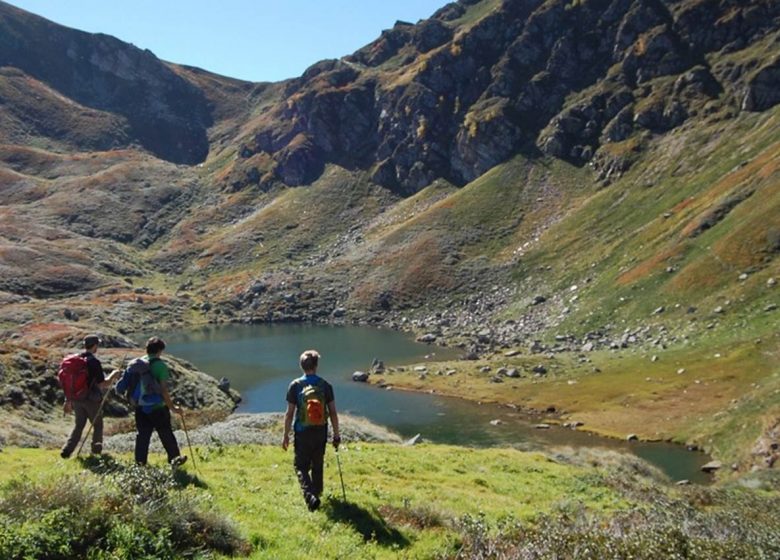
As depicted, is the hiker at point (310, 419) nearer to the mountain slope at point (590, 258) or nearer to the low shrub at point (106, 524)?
the low shrub at point (106, 524)

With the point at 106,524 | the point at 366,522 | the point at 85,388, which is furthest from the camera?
the point at 85,388

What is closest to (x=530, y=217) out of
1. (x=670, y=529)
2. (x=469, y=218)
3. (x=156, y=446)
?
(x=469, y=218)

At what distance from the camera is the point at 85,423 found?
20.4m

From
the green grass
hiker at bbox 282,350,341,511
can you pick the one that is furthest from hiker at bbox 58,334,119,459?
hiker at bbox 282,350,341,511

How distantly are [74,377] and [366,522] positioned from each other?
11.2 metres

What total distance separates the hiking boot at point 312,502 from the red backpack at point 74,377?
9333 millimetres

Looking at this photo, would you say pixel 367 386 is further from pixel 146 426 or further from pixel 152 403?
pixel 152 403

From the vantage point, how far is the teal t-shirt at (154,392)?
1842cm

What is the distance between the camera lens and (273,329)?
149 m

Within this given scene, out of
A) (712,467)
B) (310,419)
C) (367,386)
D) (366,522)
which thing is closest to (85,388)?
(310,419)

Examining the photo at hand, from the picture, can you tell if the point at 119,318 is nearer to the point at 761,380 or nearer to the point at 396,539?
the point at 761,380

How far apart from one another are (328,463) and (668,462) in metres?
35.0

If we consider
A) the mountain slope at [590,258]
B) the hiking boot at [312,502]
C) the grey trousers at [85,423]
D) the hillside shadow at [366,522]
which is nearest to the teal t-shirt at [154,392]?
the grey trousers at [85,423]

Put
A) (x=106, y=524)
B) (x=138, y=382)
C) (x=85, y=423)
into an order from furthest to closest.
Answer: (x=85, y=423) → (x=138, y=382) → (x=106, y=524)
